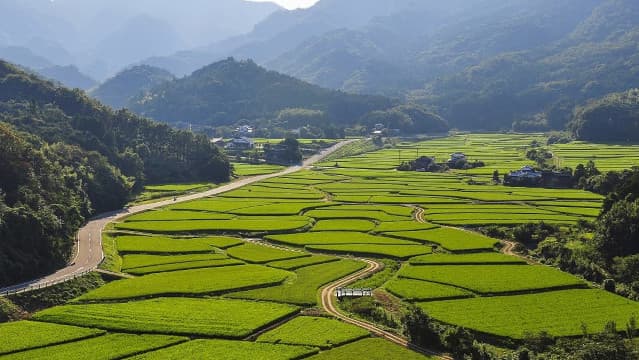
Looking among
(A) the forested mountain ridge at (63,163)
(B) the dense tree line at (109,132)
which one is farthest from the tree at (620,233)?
(B) the dense tree line at (109,132)

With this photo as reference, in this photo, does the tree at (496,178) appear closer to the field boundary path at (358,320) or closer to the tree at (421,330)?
the field boundary path at (358,320)

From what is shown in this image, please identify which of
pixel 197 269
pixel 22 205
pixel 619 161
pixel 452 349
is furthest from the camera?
pixel 619 161

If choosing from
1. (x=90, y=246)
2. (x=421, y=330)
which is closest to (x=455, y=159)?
(x=90, y=246)

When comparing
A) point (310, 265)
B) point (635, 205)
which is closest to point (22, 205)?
point (310, 265)

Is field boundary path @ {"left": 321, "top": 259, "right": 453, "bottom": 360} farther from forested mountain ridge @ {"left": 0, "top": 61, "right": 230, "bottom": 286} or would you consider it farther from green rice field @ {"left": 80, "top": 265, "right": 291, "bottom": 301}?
forested mountain ridge @ {"left": 0, "top": 61, "right": 230, "bottom": 286}

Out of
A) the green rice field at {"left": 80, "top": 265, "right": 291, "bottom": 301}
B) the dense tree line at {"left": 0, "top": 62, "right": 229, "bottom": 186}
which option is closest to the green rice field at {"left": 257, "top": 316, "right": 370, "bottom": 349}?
the green rice field at {"left": 80, "top": 265, "right": 291, "bottom": 301}

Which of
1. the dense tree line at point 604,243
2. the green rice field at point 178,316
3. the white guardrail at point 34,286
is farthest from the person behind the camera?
the dense tree line at point 604,243

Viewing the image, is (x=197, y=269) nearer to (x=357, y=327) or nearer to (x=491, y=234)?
(x=357, y=327)
